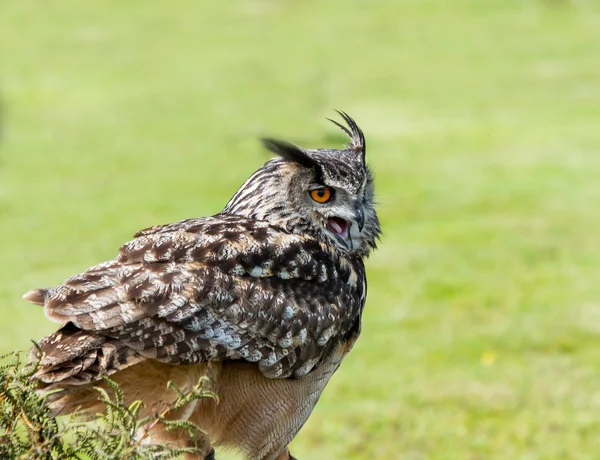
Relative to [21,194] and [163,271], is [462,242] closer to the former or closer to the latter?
[21,194]

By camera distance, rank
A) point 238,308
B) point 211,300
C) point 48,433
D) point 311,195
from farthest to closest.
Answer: point 311,195 < point 238,308 < point 211,300 < point 48,433

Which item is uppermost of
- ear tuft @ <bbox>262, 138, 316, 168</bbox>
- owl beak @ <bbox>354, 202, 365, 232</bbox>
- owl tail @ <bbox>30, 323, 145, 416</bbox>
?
owl beak @ <bbox>354, 202, 365, 232</bbox>

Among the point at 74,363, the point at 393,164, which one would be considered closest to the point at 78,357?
the point at 74,363

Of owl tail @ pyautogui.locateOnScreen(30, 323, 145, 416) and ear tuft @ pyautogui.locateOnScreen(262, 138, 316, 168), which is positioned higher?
ear tuft @ pyautogui.locateOnScreen(262, 138, 316, 168)

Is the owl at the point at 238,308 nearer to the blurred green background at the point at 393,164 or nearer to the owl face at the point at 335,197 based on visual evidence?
the owl face at the point at 335,197

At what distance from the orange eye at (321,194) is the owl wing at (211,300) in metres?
0.23

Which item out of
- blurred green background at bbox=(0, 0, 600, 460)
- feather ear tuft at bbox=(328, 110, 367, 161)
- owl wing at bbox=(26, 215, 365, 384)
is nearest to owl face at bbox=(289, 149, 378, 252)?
owl wing at bbox=(26, 215, 365, 384)

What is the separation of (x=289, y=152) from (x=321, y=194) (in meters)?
0.28

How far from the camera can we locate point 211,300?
3.96 metres

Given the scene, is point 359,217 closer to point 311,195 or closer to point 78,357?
point 311,195

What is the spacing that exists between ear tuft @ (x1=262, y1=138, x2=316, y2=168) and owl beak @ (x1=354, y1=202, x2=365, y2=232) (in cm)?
32

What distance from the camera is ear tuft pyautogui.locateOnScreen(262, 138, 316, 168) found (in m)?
4.57

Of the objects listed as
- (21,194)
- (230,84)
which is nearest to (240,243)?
(21,194)

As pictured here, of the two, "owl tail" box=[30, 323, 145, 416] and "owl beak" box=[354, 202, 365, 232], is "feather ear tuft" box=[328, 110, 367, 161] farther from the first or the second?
"owl tail" box=[30, 323, 145, 416]
